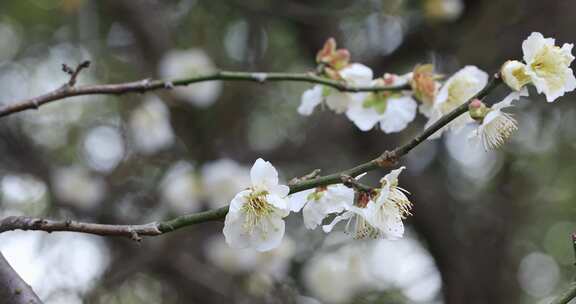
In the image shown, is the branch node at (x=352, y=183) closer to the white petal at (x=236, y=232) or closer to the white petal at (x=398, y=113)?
the white petal at (x=236, y=232)

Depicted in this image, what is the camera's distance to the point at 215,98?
12.5ft

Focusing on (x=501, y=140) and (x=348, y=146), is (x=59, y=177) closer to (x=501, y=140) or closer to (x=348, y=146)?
(x=348, y=146)

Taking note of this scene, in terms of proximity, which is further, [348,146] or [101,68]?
[101,68]

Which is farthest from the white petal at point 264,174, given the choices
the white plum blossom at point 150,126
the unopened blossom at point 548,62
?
the white plum blossom at point 150,126

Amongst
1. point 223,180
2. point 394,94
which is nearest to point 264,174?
point 394,94

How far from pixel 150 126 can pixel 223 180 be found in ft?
2.33

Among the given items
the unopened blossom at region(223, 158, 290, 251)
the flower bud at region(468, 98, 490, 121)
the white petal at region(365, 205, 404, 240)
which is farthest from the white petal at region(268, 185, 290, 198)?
Answer: the flower bud at region(468, 98, 490, 121)

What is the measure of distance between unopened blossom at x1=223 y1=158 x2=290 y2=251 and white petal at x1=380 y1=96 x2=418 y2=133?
0.49 meters

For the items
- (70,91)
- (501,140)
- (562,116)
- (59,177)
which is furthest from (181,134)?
(501,140)

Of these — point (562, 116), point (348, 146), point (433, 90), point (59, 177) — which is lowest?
point (59, 177)

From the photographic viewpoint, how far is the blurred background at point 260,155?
3.31 meters

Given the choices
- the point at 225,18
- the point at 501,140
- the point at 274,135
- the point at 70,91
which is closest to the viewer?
the point at 501,140

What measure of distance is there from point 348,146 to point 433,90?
235 cm

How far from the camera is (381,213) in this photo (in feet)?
3.39
